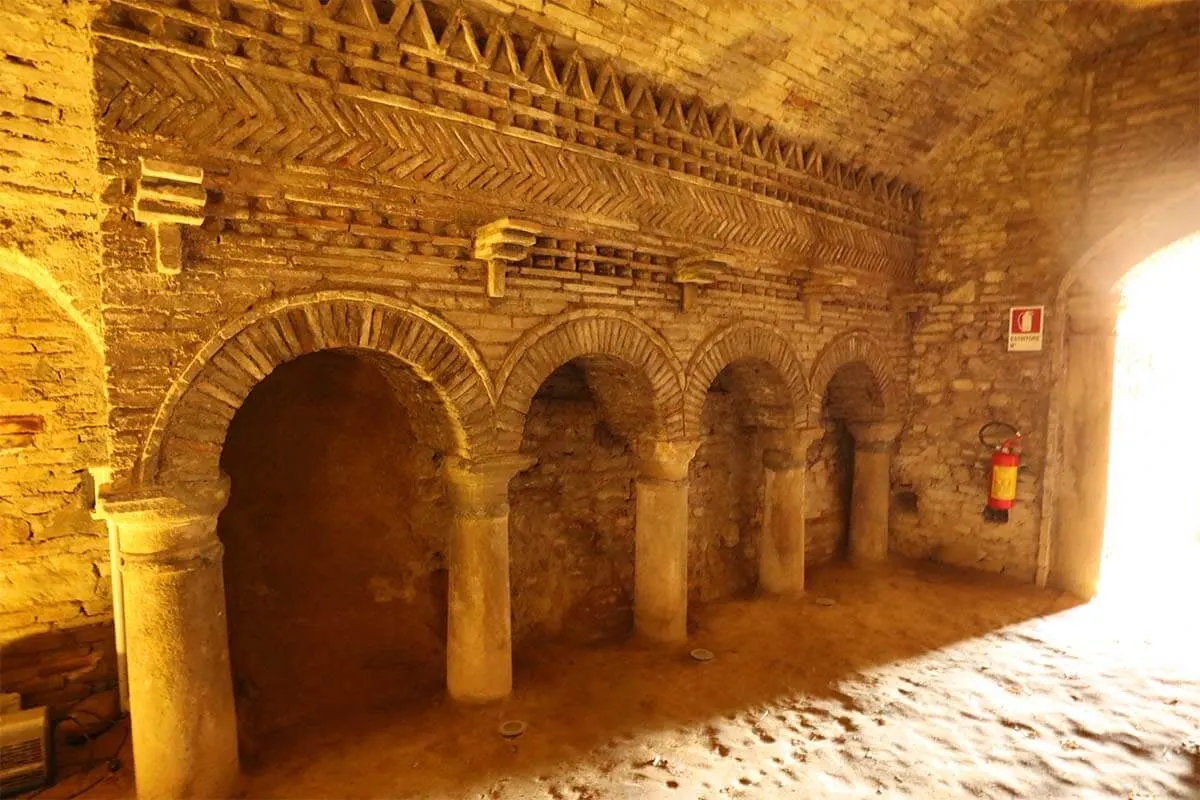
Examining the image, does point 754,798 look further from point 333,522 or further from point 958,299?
point 958,299

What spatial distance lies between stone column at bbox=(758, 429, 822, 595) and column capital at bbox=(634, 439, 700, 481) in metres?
1.53

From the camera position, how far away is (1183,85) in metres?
6.27

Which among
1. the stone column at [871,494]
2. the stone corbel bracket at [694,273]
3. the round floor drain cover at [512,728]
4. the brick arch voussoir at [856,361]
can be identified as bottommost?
the round floor drain cover at [512,728]

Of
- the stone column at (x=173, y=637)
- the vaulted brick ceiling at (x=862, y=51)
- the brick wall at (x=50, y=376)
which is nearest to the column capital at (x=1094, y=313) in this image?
the vaulted brick ceiling at (x=862, y=51)

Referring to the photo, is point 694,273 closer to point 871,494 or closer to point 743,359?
point 743,359

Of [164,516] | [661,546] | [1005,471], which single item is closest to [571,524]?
[661,546]

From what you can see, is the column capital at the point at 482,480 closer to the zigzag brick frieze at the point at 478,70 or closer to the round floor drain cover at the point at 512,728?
the round floor drain cover at the point at 512,728

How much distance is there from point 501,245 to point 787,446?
4096 mm

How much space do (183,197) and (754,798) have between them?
486 cm

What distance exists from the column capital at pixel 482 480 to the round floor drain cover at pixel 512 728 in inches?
61.7

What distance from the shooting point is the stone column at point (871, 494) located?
8125 mm

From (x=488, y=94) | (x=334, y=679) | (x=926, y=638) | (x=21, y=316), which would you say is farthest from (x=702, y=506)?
(x=21, y=316)

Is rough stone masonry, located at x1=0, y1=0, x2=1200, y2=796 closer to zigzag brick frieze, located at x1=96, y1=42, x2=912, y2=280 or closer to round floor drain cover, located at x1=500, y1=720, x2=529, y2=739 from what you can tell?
zigzag brick frieze, located at x1=96, y1=42, x2=912, y2=280

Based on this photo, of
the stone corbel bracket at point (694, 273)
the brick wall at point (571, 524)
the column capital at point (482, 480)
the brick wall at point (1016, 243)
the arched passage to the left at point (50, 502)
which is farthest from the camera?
the brick wall at point (1016, 243)
